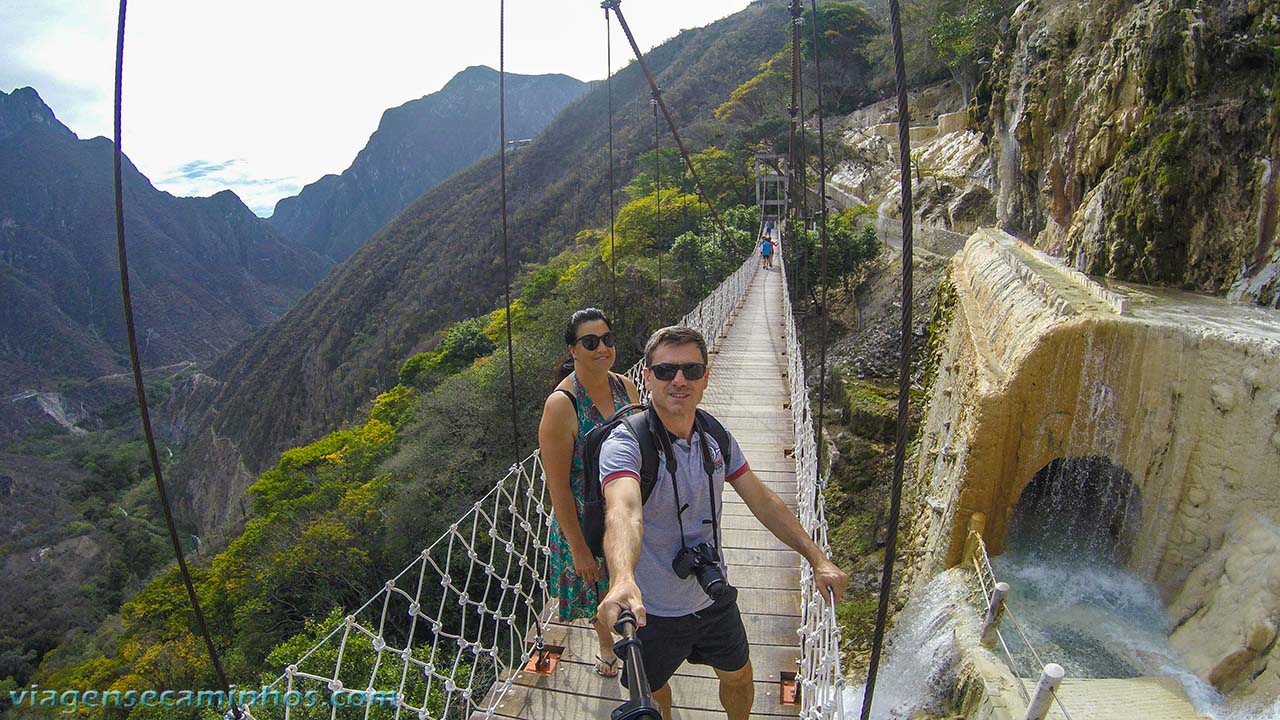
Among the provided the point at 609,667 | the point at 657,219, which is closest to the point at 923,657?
the point at 609,667

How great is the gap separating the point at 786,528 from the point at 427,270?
30993 mm

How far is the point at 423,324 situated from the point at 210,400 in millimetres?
17657

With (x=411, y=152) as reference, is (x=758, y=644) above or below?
below

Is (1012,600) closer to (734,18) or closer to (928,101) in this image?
(928,101)

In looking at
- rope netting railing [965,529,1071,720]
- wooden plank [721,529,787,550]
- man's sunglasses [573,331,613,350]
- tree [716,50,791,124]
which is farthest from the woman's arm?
tree [716,50,791,124]

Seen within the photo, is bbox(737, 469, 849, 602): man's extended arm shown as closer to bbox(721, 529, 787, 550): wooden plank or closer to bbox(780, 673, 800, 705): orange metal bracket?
bbox(780, 673, 800, 705): orange metal bracket

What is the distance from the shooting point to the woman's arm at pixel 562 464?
1.33 metres

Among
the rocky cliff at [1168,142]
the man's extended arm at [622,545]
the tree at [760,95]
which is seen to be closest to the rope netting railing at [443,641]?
the man's extended arm at [622,545]

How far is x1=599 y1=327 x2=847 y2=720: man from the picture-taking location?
1039 mm

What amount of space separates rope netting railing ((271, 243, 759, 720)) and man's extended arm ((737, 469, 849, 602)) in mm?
562

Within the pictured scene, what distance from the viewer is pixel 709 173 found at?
57.4 ft

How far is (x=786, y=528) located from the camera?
3.81 ft

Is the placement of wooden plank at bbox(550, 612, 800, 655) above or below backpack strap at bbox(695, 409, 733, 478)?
below

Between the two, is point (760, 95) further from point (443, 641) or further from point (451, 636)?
point (451, 636)
